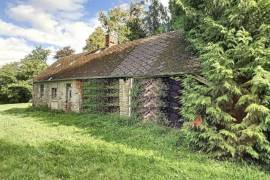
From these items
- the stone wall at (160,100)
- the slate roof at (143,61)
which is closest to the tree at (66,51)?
the slate roof at (143,61)

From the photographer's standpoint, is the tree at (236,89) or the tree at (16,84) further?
the tree at (16,84)

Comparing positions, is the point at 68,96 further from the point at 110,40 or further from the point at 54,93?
the point at 110,40

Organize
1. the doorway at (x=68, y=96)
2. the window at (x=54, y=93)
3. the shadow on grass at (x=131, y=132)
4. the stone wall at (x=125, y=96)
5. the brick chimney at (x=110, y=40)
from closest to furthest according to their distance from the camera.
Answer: the shadow on grass at (x=131, y=132)
the stone wall at (x=125, y=96)
the doorway at (x=68, y=96)
the window at (x=54, y=93)
the brick chimney at (x=110, y=40)

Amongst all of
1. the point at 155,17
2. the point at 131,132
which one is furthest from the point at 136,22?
the point at 131,132

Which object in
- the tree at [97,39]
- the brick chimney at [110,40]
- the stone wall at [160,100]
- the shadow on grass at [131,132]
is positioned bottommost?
the shadow on grass at [131,132]

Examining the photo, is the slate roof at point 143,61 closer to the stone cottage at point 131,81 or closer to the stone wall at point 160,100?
the stone cottage at point 131,81

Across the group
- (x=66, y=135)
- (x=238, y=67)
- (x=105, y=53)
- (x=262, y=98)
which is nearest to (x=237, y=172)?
(x=262, y=98)

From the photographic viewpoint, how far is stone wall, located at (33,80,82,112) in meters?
18.3

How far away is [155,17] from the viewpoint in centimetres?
3381

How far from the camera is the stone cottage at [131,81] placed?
12.7m

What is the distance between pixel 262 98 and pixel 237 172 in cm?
206

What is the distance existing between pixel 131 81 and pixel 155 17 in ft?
69.7

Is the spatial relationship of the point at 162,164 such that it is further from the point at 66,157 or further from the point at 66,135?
the point at 66,135

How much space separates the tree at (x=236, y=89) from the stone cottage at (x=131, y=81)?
2484 millimetres
